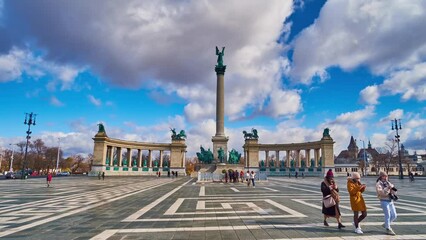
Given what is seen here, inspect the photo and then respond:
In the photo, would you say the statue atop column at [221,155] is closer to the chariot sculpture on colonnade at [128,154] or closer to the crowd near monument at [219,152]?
the crowd near monument at [219,152]

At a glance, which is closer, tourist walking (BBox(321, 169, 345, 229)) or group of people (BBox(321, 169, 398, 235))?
group of people (BBox(321, 169, 398, 235))

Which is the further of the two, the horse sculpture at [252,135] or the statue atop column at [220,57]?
the horse sculpture at [252,135]

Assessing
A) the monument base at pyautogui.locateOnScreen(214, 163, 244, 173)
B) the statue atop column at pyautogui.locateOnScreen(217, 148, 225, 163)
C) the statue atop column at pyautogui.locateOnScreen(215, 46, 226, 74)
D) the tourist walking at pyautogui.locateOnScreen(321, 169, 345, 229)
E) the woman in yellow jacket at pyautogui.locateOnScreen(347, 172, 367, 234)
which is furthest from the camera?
the statue atop column at pyautogui.locateOnScreen(215, 46, 226, 74)

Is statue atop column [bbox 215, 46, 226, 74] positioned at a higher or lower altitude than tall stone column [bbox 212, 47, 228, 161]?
higher

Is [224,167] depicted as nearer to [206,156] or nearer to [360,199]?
[206,156]

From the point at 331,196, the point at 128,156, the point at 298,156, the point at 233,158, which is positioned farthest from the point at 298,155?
the point at 331,196

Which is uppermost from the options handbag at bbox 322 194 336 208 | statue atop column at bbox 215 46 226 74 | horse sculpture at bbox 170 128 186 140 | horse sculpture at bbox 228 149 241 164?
statue atop column at bbox 215 46 226 74

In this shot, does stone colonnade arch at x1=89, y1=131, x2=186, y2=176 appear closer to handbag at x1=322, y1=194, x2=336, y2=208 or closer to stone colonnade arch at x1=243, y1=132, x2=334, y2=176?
stone colonnade arch at x1=243, y1=132, x2=334, y2=176

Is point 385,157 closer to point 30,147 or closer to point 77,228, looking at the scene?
point 77,228

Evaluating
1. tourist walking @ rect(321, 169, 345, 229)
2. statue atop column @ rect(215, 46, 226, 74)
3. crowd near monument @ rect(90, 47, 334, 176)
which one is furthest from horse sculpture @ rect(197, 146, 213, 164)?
tourist walking @ rect(321, 169, 345, 229)

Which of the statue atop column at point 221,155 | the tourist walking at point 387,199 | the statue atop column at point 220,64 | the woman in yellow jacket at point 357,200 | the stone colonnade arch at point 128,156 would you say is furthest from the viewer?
the stone colonnade arch at point 128,156

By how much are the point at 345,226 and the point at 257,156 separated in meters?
75.3

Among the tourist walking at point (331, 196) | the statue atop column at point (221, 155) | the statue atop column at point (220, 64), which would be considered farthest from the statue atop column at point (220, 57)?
the tourist walking at point (331, 196)

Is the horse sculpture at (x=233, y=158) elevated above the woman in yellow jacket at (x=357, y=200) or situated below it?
above
